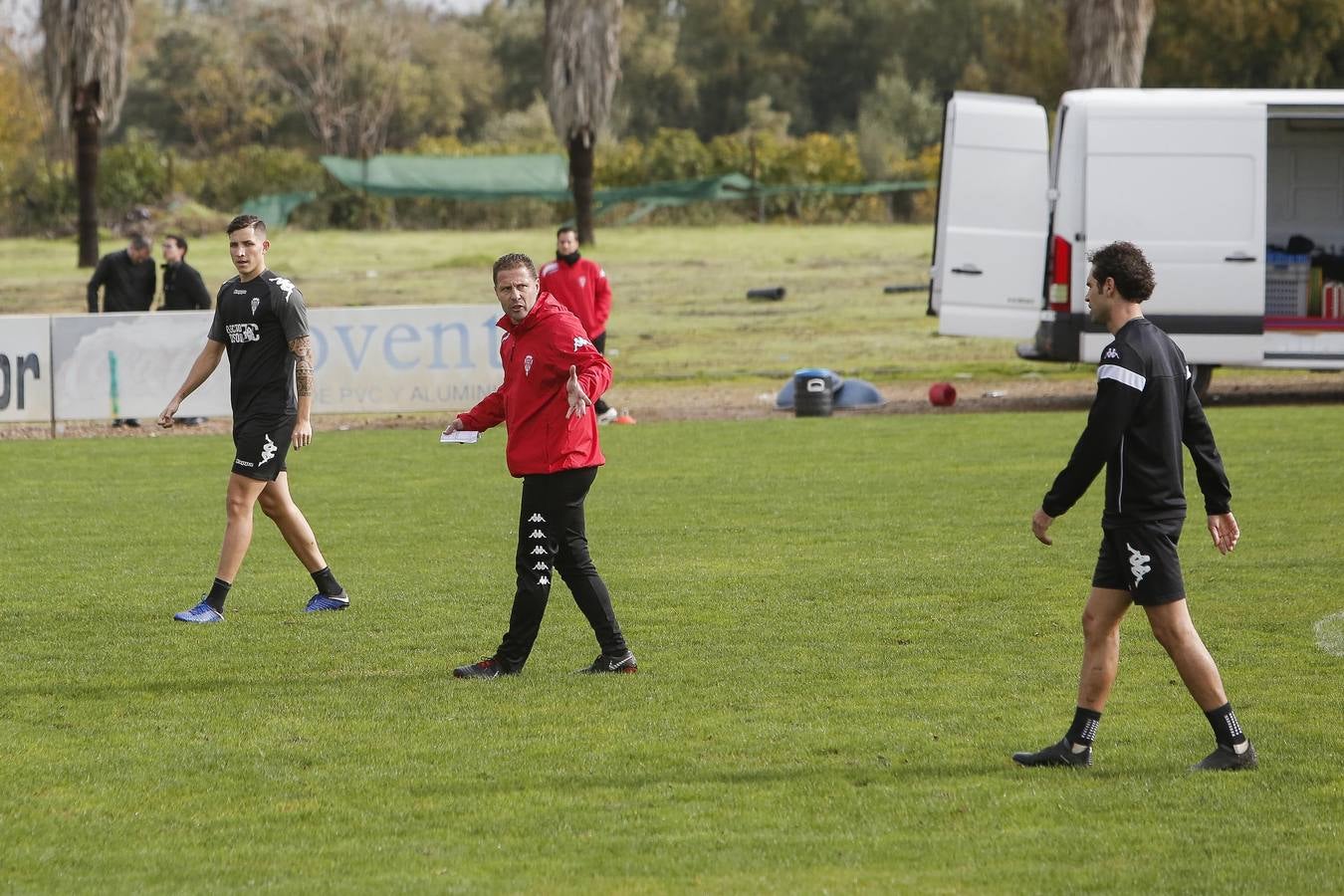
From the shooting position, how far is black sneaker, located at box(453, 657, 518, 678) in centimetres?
746

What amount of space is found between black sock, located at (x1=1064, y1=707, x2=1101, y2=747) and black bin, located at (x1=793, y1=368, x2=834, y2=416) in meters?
12.6

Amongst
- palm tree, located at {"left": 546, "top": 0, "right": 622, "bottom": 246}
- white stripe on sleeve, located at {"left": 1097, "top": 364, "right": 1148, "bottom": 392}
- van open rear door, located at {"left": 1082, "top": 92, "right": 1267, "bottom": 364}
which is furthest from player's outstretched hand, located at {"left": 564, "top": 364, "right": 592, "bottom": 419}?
palm tree, located at {"left": 546, "top": 0, "right": 622, "bottom": 246}

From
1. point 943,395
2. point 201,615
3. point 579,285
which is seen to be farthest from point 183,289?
point 201,615

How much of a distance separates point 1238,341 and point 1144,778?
1267 centimetres

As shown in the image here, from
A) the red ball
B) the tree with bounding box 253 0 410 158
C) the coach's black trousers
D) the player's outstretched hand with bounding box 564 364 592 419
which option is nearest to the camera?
the player's outstretched hand with bounding box 564 364 592 419

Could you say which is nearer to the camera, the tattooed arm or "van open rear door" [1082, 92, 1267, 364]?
the tattooed arm

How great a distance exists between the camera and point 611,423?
18203mm

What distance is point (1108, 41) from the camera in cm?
2580

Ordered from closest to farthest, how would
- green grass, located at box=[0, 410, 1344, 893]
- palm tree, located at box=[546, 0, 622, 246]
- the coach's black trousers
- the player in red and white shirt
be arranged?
green grass, located at box=[0, 410, 1344, 893], the coach's black trousers, the player in red and white shirt, palm tree, located at box=[546, 0, 622, 246]

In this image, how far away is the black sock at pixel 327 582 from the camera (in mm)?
9062

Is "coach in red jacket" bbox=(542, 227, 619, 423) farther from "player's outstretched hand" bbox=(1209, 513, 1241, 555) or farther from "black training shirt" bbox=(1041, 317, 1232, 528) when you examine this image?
"black training shirt" bbox=(1041, 317, 1232, 528)

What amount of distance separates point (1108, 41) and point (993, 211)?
29.4ft

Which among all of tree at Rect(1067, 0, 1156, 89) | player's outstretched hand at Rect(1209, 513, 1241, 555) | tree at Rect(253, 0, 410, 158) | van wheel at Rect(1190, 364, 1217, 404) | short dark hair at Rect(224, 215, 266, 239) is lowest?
van wheel at Rect(1190, 364, 1217, 404)

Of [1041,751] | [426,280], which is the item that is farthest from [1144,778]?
[426,280]
